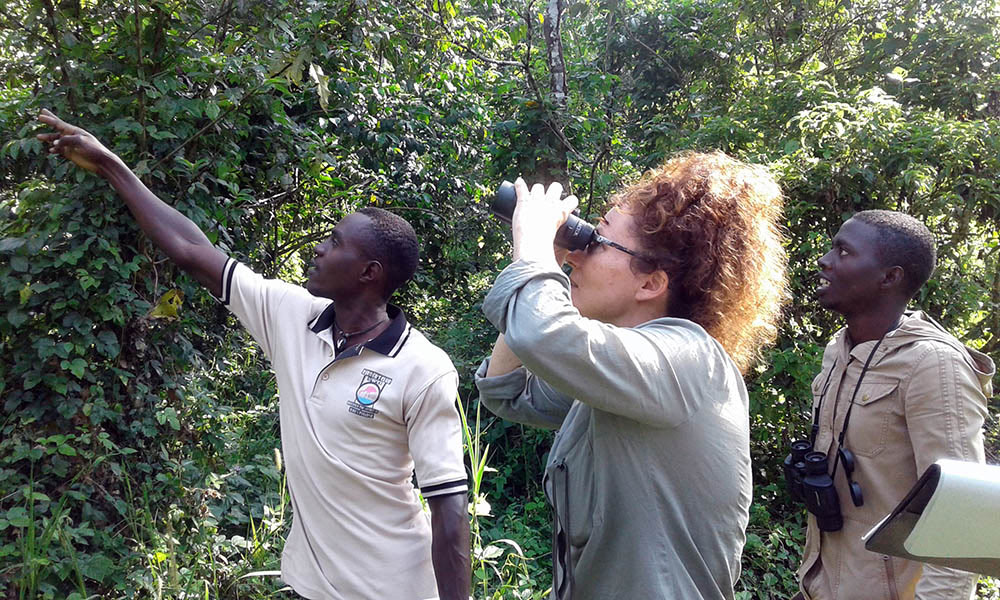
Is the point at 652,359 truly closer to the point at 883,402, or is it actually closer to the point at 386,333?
the point at 386,333

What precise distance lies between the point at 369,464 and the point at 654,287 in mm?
1040

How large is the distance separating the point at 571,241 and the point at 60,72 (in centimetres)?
246

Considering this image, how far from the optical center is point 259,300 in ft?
8.19

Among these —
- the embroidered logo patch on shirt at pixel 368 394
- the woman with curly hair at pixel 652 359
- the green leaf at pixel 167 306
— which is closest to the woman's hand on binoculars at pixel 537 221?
Answer: the woman with curly hair at pixel 652 359

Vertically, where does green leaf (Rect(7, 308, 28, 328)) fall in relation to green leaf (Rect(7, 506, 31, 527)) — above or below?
above

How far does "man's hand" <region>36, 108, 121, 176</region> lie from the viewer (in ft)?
8.07

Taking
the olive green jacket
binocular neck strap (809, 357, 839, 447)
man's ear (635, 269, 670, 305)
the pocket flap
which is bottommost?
binocular neck strap (809, 357, 839, 447)

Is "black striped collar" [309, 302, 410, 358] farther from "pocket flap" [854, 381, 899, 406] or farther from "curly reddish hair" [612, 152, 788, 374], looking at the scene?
"pocket flap" [854, 381, 899, 406]

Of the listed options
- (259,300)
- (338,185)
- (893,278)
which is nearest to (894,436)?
(893,278)

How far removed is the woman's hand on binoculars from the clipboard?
0.71 metres

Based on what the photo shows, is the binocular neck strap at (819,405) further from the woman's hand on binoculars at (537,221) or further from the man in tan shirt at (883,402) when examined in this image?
the woman's hand on binoculars at (537,221)

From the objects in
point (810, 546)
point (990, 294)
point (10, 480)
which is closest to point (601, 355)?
point (810, 546)

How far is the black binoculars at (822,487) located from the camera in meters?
2.36

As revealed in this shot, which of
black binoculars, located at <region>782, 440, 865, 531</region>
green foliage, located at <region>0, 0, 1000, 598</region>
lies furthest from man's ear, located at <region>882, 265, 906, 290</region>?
green foliage, located at <region>0, 0, 1000, 598</region>
